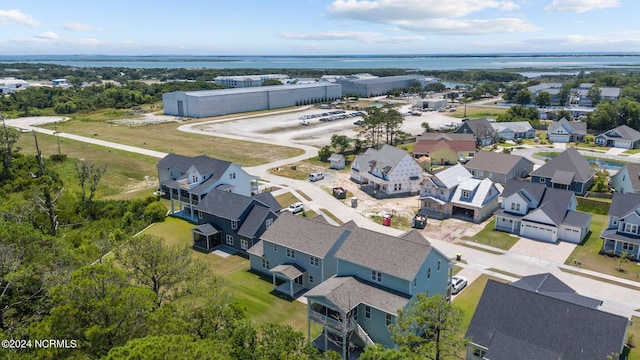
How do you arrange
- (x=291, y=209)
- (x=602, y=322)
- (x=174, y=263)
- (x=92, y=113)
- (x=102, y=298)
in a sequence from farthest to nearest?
(x=92, y=113)
(x=291, y=209)
(x=174, y=263)
(x=602, y=322)
(x=102, y=298)

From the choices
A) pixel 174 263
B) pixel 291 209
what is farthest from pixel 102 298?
pixel 291 209

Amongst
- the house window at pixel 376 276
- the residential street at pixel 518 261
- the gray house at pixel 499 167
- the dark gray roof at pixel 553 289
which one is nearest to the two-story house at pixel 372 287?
the house window at pixel 376 276

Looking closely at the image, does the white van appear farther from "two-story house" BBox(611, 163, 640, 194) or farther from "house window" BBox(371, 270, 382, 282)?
"two-story house" BBox(611, 163, 640, 194)

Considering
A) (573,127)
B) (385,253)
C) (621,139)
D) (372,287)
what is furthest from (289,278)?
(573,127)

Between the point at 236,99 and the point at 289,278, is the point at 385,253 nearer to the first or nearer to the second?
the point at 289,278

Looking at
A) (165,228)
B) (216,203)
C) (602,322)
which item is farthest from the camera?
(165,228)

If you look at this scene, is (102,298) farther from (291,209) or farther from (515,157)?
(515,157)
